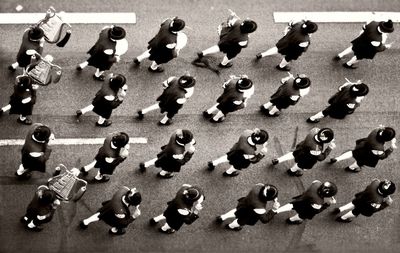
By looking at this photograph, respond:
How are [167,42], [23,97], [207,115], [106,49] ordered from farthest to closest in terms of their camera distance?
[207,115] < [167,42] < [106,49] < [23,97]

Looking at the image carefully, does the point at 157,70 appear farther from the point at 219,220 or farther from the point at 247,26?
the point at 219,220

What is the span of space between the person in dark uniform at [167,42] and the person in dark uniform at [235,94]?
1337mm

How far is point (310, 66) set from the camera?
18.9m

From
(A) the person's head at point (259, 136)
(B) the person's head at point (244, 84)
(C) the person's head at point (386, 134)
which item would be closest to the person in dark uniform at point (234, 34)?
(B) the person's head at point (244, 84)

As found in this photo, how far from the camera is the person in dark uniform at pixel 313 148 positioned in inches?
630

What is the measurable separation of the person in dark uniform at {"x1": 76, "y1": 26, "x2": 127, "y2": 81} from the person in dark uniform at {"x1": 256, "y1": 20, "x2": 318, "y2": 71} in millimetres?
3541

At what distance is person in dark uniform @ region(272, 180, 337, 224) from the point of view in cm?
1547

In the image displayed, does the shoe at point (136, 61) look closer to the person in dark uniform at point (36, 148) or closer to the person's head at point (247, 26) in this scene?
the person's head at point (247, 26)

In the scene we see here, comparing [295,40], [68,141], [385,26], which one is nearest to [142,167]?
[68,141]

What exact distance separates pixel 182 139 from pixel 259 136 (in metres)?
1.51

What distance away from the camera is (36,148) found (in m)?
15.1

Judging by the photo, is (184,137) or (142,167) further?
(142,167)

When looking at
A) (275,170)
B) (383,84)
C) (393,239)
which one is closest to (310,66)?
(383,84)

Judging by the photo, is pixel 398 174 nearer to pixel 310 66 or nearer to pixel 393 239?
pixel 393 239
